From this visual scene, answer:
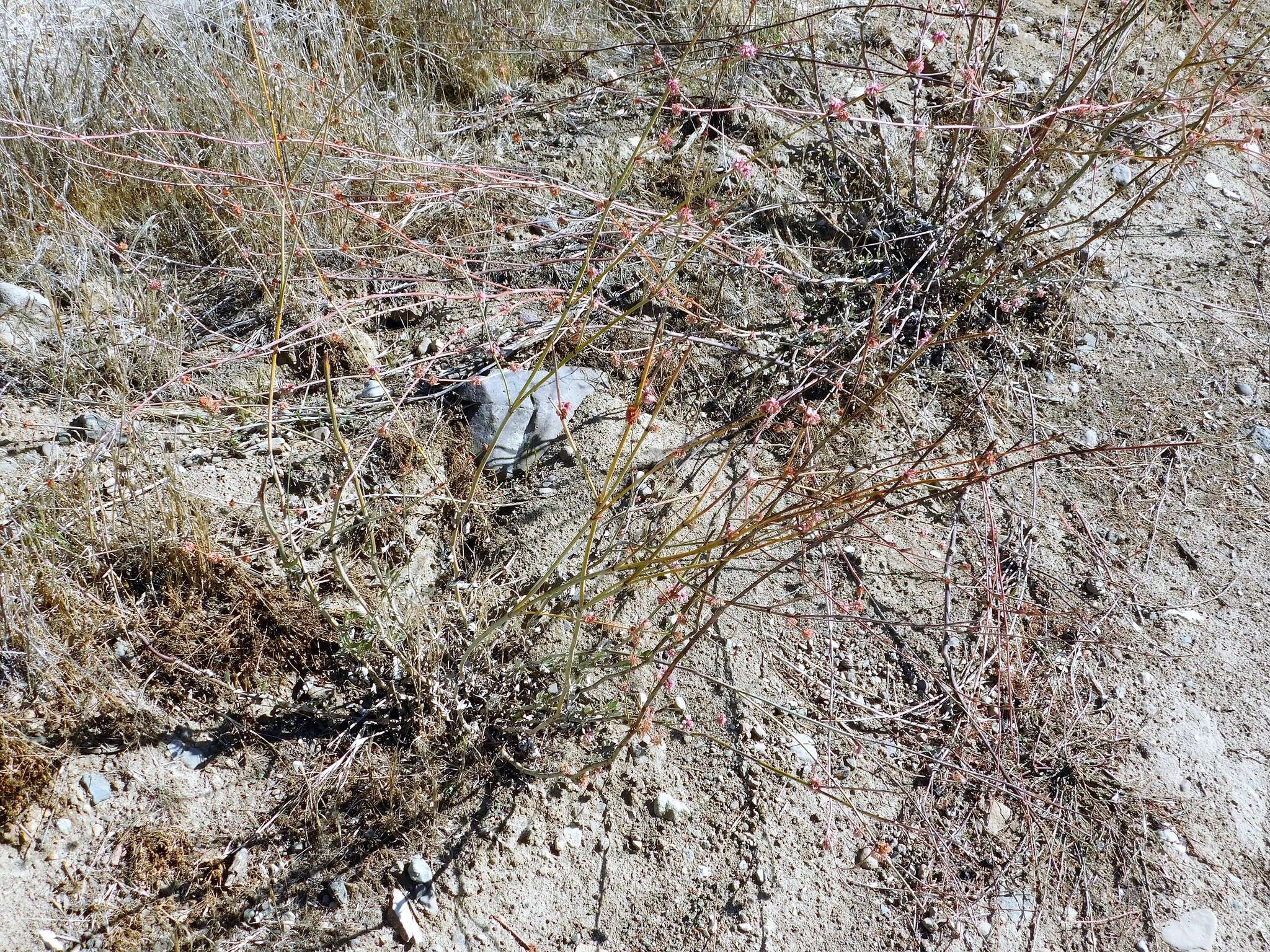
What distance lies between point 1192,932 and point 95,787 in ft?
8.02

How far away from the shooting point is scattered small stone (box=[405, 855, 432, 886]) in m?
1.86

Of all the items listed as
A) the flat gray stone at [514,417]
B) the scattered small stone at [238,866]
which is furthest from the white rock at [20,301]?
the scattered small stone at [238,866]

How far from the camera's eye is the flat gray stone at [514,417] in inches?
98.2

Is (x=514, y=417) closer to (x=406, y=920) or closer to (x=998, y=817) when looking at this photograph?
(x=406, y=920)

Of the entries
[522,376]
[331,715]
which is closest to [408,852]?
[331,715]

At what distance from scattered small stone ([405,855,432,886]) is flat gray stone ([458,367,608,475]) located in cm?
104

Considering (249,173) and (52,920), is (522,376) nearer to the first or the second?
(249,173)

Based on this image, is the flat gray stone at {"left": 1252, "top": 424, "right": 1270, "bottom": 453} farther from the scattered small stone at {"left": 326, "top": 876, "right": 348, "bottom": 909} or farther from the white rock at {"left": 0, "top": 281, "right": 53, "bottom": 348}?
the white rock at {"left": 0, "top": 281, "right": 53, "bottom": 348}

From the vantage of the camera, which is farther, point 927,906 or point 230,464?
point 230,464

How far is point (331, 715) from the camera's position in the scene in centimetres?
201

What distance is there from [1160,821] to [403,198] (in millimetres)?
2588

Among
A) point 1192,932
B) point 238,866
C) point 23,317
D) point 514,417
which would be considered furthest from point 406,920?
point 23,317

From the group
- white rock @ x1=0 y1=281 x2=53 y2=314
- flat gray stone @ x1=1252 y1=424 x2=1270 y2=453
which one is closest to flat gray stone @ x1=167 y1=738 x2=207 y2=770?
white rock @ x1=0 y1=281 x2=53 y2=314

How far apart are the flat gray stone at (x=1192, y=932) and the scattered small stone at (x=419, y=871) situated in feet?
5.44
